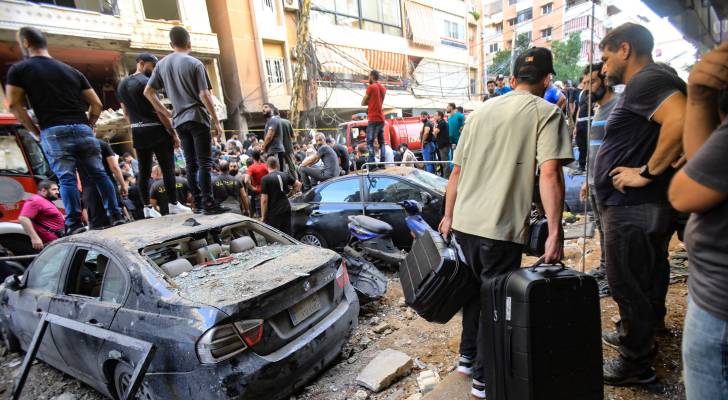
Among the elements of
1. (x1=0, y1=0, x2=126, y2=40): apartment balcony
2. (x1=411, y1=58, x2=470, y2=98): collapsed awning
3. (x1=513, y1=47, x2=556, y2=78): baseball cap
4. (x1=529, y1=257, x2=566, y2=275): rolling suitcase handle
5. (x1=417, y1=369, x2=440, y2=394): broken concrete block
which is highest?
(x1=0, y1=0, x2=126, y2=40): apartment balcony

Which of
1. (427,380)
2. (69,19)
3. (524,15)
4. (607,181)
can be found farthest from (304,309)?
(524,15)

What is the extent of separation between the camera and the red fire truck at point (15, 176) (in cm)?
546

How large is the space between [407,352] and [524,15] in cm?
5255

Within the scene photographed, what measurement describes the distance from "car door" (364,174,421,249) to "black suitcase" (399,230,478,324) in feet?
10.8

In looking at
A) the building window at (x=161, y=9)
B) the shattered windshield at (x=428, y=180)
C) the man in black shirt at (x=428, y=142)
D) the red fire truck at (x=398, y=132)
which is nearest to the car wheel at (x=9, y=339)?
the shattered windshield at (x=428, y=180)

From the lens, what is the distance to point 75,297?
311 centimetres

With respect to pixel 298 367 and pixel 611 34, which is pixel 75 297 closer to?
pixel 298 367

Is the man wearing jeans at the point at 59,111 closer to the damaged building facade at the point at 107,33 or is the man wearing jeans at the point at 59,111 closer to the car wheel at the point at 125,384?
the car wheel at the point at 125,384

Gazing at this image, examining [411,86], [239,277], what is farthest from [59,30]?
[411,86]

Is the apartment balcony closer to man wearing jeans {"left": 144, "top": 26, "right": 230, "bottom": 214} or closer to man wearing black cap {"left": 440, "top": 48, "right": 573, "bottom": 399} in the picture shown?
man wearing jeans {"left": 144, "top": 26, "right": 230, "bottom": 214}

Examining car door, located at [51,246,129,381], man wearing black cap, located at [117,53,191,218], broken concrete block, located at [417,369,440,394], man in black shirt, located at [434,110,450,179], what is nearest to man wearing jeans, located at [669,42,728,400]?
broken concrete block, located at [417,369,440,394]

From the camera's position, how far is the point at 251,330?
2498 millimetres

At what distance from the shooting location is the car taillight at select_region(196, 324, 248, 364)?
7.70 feet

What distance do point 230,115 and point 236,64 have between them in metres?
2.41
